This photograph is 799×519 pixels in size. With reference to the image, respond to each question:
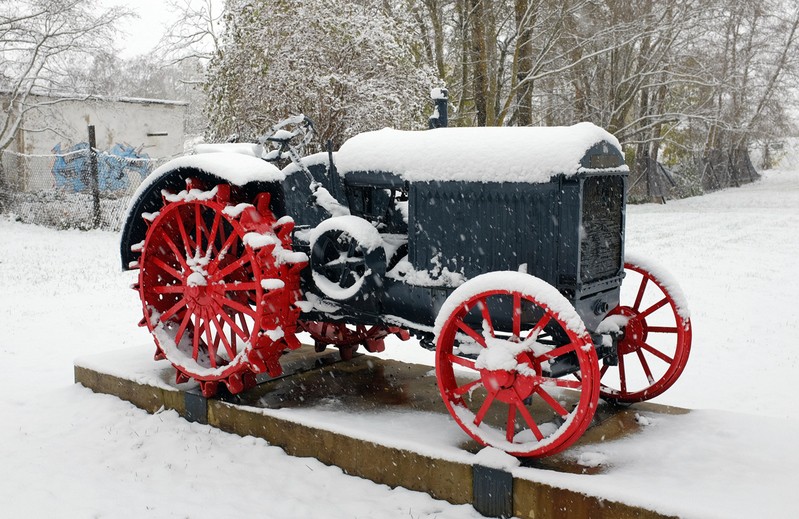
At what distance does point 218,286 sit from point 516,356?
193 cm

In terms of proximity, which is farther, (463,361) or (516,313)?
(463,361)

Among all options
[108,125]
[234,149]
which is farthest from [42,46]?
[234,149]

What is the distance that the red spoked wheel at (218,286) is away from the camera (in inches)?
170

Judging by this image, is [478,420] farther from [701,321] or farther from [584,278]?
[701,321]

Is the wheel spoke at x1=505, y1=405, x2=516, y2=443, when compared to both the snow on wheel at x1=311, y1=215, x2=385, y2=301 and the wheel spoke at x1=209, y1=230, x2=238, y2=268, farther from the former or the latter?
the wheel spoke at x1=209, y1=230, x2=238, y2=268

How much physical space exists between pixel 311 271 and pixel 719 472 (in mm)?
2361

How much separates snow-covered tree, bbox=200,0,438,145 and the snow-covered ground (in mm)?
4749

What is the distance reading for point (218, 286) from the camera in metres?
4.59

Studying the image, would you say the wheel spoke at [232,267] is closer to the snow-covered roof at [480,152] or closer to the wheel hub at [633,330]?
the snow-covered roof at [480,152]

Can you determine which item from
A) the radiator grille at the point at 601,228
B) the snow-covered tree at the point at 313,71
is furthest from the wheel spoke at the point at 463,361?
the snow-covered tree at the point at 313,71

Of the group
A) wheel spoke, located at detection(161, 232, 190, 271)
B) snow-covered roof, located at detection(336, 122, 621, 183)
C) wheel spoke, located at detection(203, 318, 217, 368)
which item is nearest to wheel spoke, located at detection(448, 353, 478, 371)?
snow-covered roof, located at detection(336, 122, 621, 183)

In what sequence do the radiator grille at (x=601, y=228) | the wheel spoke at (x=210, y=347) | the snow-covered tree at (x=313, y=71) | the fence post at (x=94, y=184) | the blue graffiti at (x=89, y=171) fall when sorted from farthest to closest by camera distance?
the blue graffiti at (x=89, y=171) < the fence post at (x=94, y=184) < the snow-covered tree at (x=313, y=71) < the wheel spoke at (x=210, y=347) < the radiator grille at (x=601, y=228)

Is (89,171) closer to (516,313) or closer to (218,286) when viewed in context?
(218,286)

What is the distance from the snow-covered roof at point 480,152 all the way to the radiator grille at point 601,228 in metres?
0.23
